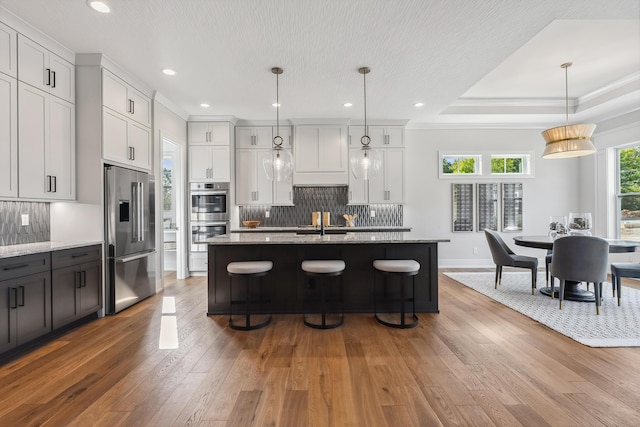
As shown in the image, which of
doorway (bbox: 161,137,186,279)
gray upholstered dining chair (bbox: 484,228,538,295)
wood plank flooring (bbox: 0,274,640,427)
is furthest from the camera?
doorway (bbox: 161,137,186,279)

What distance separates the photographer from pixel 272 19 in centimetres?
280

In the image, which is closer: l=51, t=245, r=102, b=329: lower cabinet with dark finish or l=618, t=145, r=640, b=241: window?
l=51, t=245, r=102, b=329: lower cabinet with dark finish

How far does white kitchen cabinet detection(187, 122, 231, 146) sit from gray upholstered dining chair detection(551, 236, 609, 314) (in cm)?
519

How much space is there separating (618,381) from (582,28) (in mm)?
3423

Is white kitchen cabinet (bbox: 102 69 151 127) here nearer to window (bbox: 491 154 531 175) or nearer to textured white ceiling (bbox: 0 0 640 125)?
textured white ceiling (bbox: 0 0 640 125)

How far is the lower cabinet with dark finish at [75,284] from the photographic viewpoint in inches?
114

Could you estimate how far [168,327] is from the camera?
3.23m

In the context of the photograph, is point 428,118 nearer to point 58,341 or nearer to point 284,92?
point 284,92

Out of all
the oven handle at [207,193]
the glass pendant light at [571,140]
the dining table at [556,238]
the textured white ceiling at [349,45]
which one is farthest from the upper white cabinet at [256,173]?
the glass pendant light at [571,140]

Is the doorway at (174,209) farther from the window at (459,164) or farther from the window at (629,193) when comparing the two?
the window at (629,193)

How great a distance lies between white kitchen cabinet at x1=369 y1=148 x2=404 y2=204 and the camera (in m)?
6.08

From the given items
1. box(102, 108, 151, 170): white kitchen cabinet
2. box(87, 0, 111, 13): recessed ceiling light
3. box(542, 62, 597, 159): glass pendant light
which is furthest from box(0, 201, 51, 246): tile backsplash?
box(542, 62, 597, 159): glass pendant light

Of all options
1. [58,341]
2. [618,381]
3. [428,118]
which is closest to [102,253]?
[58,341]

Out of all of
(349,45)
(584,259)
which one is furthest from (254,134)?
(584,259)
